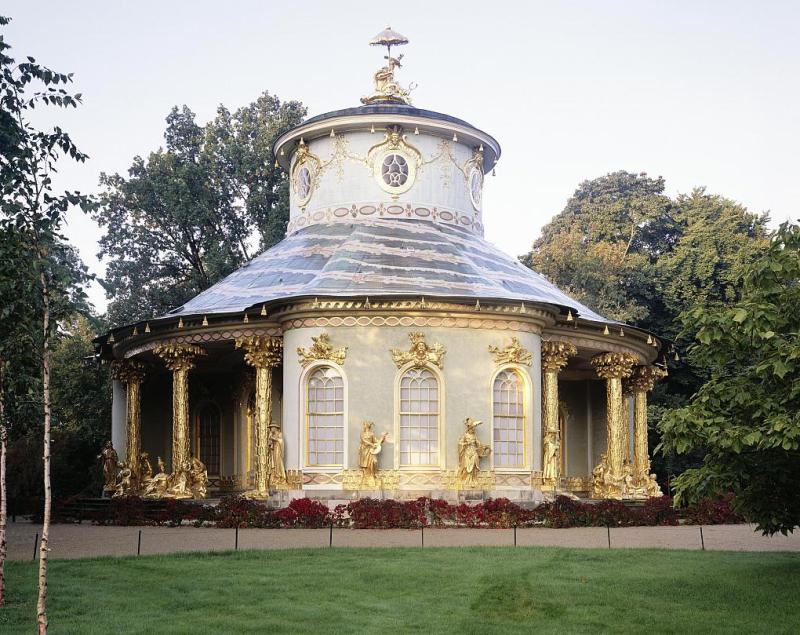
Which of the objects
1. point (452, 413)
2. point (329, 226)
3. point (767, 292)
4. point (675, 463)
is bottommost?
point (675, 463)

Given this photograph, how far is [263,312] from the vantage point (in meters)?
27.5

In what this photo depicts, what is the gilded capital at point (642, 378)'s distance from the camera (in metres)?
33.9

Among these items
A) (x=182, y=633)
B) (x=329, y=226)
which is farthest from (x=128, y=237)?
(x=182, y=633)

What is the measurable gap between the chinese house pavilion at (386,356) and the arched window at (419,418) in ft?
0.11

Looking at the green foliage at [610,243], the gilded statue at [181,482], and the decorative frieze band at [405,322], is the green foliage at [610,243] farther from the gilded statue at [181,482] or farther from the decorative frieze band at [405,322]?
the gilded statue at [181,482]

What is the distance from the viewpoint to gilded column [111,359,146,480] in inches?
1246

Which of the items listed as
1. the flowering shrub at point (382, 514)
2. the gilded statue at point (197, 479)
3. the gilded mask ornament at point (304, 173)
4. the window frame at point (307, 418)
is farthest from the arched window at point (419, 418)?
the gilded mask ornament at point (304, 173)

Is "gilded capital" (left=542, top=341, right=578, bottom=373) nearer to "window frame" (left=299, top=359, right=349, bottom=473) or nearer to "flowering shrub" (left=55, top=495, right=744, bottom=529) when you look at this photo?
"flowering shrub" (left=55, top=495, right=744, bottom=529)

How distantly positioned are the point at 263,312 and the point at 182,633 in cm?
1530

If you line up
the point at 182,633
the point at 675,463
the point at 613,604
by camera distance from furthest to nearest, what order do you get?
the point at 675,463
the point at 613,604
the point at 182,633

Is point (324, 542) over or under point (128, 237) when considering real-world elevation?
under

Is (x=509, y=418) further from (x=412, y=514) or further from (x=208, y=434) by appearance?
(x=208, y=434)

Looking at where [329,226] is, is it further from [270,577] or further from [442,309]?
[270,577]

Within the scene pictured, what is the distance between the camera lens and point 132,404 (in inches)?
1260
